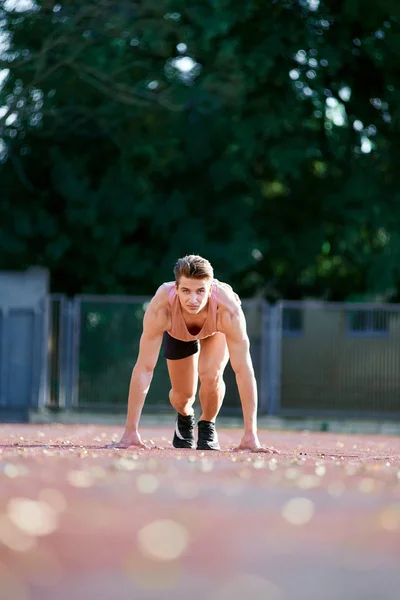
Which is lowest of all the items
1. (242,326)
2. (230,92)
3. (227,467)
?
(227,467)

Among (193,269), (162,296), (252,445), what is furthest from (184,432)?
(193,269)

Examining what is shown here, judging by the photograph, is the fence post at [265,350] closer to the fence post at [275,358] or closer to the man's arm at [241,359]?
the fence post at [275,358]

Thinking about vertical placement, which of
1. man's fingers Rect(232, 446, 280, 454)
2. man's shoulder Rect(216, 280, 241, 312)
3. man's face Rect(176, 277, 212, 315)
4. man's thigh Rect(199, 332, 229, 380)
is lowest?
man's fingers Rect(232, 446, 280, 454)

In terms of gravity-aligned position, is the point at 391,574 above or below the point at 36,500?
above

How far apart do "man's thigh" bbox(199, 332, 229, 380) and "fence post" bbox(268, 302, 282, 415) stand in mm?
12388

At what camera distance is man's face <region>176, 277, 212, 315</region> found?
909cm

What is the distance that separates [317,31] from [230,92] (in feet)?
10.4

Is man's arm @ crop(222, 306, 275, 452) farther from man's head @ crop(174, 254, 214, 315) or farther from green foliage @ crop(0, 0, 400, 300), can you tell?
green foliage @ crop(0, 0, 400, 300)

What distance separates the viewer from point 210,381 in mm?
10383

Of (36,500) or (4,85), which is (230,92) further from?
(36,500)

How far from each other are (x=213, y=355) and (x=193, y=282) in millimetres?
1363

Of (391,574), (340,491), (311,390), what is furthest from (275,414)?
(391,574)

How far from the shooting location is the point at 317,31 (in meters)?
25.7

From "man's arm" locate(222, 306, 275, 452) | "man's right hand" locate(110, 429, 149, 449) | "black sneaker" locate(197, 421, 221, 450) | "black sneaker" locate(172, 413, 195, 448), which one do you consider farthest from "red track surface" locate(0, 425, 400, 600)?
"black sneaker" locate(172, 413, 195, 448)
